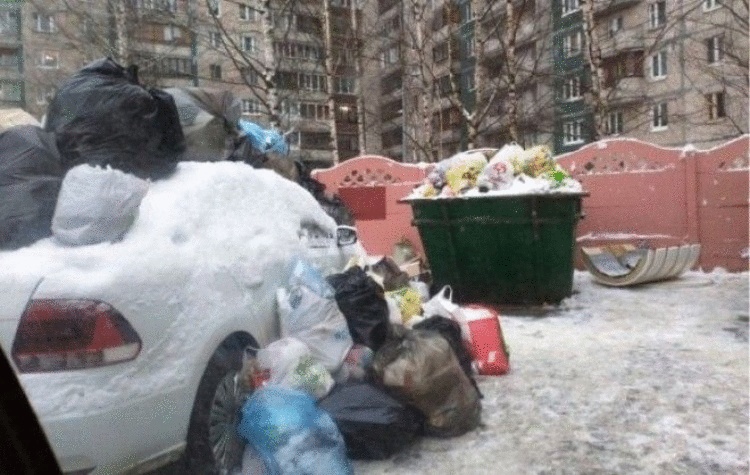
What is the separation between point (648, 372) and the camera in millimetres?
4383

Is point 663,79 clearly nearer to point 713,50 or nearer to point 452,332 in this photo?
point 713,50

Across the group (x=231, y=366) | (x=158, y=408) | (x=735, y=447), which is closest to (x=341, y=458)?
(x=231, y=366)

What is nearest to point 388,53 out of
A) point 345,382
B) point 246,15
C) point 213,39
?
point 246,15

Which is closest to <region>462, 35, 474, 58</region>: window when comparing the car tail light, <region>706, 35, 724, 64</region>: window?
<region>706, 35, 724, 64</region>: window

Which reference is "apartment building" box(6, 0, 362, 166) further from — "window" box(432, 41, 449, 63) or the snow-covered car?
the snow-covered car

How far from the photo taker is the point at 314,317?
3332mm

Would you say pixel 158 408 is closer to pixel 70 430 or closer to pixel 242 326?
pixel 70 430

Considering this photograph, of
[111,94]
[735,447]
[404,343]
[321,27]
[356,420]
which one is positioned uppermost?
[321,27]

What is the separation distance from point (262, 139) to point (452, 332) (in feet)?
7.93

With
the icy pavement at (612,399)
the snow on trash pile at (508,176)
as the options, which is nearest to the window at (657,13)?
the snow on trash pile at (508,176)

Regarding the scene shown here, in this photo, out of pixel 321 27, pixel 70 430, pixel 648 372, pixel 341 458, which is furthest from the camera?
pixel 321 27

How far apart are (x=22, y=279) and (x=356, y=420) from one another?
5.20 feet

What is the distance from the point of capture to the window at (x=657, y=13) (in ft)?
73.9

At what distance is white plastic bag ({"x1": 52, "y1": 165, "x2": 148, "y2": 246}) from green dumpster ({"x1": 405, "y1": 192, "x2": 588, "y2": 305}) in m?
4.27
